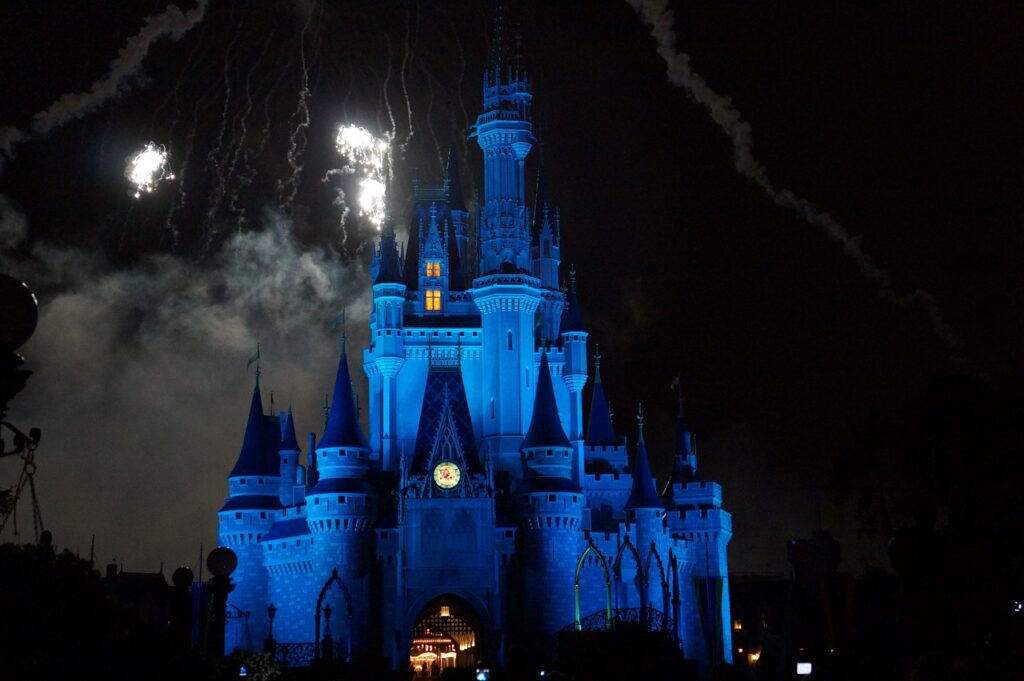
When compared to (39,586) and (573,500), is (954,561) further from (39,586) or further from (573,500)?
(573,500)

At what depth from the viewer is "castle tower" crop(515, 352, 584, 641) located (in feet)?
243

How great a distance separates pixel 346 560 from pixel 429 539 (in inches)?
168

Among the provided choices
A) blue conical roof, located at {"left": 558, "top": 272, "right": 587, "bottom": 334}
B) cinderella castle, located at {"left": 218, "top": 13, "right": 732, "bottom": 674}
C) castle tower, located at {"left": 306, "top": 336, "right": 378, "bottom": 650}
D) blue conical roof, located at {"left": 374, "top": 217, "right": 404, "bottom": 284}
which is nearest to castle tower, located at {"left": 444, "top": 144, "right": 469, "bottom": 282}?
cinderella castle, located at {"left": 218, "top": 13, "right": 732, "bottom": 674}

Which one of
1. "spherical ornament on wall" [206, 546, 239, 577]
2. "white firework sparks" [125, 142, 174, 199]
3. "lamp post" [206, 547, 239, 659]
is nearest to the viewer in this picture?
"lamp post" [206, 547, 239, 659]

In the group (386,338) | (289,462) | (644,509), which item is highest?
(386,338)

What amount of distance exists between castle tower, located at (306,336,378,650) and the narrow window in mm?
8637

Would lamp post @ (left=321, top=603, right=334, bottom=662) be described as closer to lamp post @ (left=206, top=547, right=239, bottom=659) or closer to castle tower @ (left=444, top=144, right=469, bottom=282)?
castle tower @ (left=444, top=144, right=469, bottom=282)

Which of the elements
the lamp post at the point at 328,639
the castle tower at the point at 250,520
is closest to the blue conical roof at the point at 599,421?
the castle tower at the point at 250,520

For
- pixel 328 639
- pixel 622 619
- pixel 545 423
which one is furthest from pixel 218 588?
pixel 545 423

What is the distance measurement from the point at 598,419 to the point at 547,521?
12948 mm

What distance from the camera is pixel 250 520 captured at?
8094cm

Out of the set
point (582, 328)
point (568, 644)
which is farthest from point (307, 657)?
point (582, 328)

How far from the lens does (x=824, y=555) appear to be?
3591 centimetres

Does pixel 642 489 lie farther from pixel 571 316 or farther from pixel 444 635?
pixel 444 635
